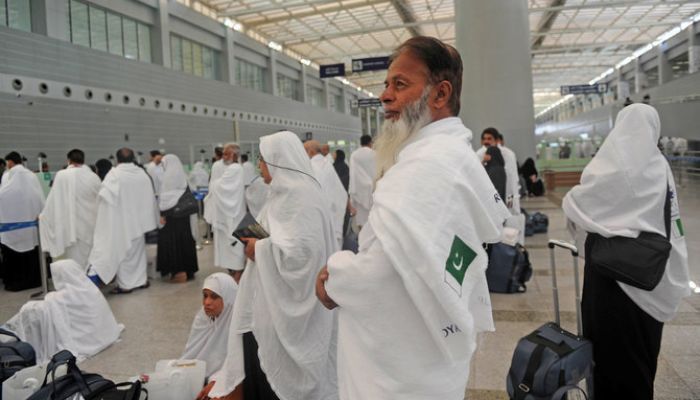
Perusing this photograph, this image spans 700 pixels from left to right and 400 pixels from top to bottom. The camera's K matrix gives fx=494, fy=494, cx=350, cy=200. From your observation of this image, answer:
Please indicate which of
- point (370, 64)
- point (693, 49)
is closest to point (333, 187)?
point (370, 64)

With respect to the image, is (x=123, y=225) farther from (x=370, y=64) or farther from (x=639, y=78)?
(x=639, y=78)

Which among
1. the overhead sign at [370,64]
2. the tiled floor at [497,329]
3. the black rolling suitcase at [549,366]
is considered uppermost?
the overhead sign at [370,64]

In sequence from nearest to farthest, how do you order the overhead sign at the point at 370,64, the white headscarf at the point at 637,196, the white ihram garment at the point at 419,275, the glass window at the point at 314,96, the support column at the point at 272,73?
1. the white ihram garment at the point at 419,275
2. the white headscarf at the point at 637,196
3. the overhead sign at the point at 370,64
4. the support column at the point at 272,73
5. the glass window at the point at 314,96

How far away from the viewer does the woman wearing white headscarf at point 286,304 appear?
8.25ft

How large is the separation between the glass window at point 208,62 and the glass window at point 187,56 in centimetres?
94

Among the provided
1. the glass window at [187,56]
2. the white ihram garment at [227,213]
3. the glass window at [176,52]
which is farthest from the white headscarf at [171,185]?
the glass window at [187,56]

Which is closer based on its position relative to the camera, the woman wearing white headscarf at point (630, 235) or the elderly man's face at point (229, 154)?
the woman wearing white headscarf at point (630, 235)

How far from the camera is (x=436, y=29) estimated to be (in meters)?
24.7

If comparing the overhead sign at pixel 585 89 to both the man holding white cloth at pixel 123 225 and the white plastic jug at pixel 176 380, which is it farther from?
the white plastic jug at pixel 176 380

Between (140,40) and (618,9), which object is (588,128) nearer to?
(618,9)

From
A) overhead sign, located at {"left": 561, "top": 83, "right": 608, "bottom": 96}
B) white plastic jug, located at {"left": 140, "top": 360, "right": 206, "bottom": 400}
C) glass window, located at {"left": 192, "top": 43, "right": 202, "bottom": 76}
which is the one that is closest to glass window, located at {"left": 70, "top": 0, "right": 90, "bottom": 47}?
glass window, located at {"left": 192, "top": 43, "right": 202, "bottom": 76}

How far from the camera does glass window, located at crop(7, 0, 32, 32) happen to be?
32.9 feet

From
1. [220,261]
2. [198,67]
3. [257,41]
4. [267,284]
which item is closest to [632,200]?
[267,284]

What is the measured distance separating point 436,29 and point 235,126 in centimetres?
1191
